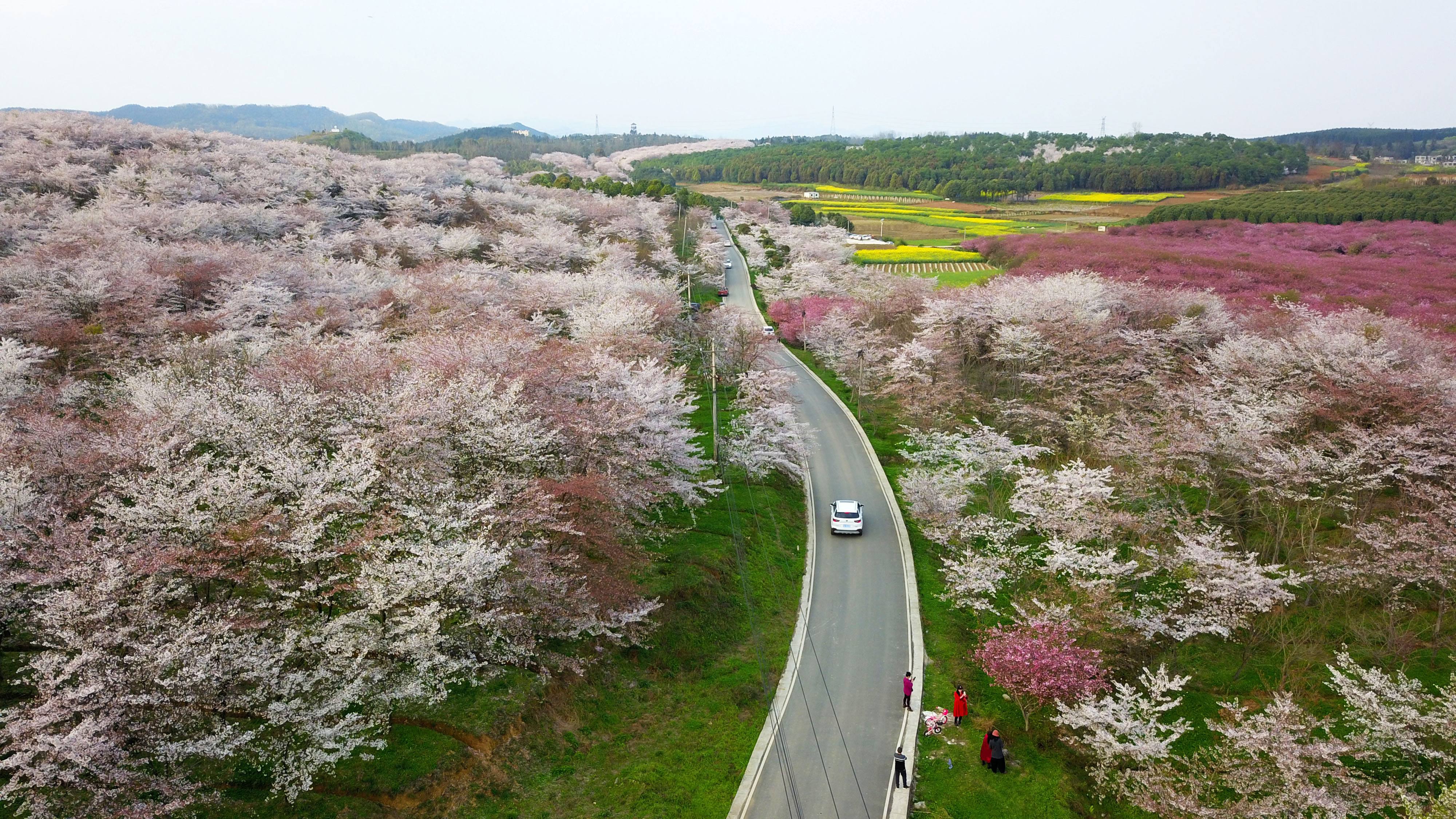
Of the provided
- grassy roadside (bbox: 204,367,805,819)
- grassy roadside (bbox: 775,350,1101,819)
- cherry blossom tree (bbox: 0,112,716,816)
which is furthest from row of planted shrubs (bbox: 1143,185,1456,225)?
grassy roadside (bbox: 204,367,805,819)

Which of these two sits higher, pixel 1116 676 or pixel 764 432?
pixel 764 432

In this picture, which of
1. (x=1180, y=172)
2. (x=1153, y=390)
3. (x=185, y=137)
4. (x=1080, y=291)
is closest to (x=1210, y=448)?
(x=1153, y=390)

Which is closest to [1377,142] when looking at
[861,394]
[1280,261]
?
[1280,261]

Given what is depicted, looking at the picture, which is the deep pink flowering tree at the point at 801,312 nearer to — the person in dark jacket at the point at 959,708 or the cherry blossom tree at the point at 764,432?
the cherry blossom tree at the point at 764,432

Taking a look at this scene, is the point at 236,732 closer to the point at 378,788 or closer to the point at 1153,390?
the point at 378,788

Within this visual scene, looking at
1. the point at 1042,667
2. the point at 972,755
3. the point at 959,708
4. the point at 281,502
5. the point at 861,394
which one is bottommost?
the point at 972,755

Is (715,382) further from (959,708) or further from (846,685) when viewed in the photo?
(959,708)

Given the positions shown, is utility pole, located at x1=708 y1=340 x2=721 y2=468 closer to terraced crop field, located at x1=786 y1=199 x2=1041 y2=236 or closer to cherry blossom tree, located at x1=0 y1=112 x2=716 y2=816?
cherry blossom tree, located at x1=0 y1=112 x2=716 y2=816
